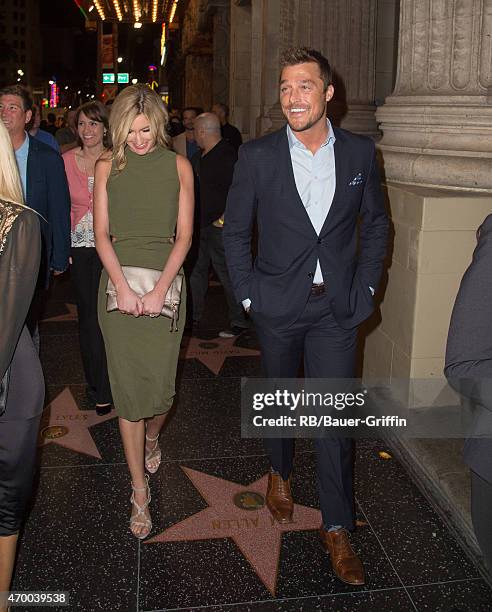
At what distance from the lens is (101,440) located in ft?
16.9

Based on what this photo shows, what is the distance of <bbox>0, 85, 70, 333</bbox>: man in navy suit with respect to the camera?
17.2ft

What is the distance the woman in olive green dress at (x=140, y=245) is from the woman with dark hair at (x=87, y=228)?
5.22ft

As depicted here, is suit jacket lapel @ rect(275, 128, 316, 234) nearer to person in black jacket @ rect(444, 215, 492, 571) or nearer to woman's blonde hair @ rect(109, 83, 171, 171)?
woman's blonde hair @ rect(109, 83, 171, 171)

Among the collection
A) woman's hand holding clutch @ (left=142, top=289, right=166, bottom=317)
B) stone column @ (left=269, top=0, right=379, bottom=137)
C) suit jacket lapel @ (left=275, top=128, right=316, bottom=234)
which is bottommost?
woman's hand holding clutch @ (left=142, top=289, right=166, bottom=317)

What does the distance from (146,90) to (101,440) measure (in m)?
2.50

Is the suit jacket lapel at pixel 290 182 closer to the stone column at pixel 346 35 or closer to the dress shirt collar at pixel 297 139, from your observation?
the dress shirt collar at pixel 297 139

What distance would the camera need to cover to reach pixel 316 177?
143 inches

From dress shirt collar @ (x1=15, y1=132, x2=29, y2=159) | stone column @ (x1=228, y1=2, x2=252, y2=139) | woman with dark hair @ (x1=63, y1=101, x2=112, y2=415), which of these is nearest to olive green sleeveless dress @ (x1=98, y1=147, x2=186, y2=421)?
woman with dark hair @ (x1=63, y1=101, x2=112, y2=415)

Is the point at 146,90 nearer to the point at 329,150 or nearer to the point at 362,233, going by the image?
the point at 329,150

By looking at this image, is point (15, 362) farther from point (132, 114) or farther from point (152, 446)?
point (152, 446)

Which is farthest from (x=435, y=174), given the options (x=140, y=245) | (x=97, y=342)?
(x=97, y=342)

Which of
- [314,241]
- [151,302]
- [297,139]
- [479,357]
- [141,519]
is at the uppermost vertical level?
[297,139]

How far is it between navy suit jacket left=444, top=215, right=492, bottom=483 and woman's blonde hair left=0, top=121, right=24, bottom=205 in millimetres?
1582

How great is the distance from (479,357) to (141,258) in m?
2.21
